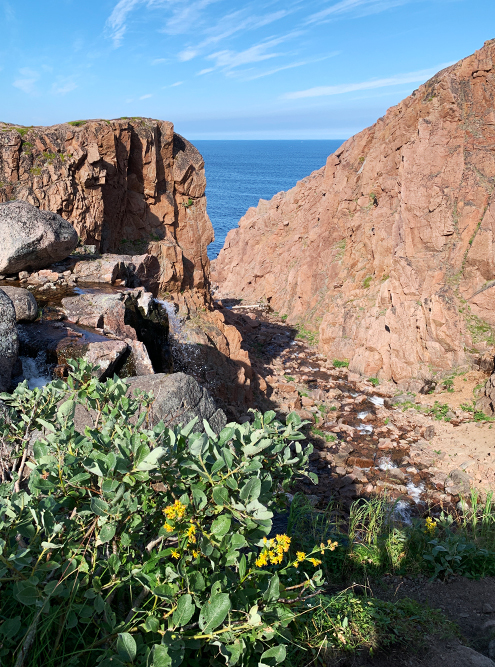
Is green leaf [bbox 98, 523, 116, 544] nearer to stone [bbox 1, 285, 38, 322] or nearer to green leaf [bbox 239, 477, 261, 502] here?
green leaf [bbox 239, 477, 261, 502]

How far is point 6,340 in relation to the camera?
21.4 feet

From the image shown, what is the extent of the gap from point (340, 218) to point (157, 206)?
10.8 m

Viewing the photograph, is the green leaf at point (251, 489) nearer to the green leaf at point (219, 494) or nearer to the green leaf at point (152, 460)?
the green leaf at point (219, 494)

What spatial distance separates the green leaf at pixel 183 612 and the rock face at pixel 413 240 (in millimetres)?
16662

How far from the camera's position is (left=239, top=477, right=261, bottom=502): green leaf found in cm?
192

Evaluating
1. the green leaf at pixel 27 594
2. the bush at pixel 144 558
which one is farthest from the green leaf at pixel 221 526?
the green leaf at pixel 27 594

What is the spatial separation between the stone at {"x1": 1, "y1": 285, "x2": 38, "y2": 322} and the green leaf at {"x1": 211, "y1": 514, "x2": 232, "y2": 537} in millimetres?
7770

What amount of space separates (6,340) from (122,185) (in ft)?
38.7

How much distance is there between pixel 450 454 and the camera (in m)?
12.6

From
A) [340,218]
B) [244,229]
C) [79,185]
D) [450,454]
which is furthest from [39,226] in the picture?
[244,229]

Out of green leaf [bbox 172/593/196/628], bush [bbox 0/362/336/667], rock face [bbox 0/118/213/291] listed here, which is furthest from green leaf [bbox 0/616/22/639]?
rock face [bbox 0/118/213/291]

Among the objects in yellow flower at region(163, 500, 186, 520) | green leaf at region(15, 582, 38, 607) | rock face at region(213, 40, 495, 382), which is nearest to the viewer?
green leaf at region(15, 582, 38, 607)

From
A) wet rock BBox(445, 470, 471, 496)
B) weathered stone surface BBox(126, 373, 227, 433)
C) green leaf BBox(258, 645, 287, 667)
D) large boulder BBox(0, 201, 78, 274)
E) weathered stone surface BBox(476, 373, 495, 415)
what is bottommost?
wet rock BBox(445, 470, 471, 496)

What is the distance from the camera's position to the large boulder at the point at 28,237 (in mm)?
10156
